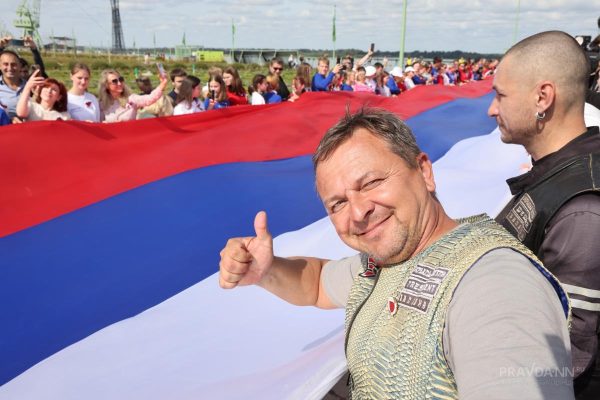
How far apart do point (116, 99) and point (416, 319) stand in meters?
5.21

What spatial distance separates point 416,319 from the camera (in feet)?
3.66

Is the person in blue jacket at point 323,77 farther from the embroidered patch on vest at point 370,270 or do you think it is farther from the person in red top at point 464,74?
the person in red top at point 464,74

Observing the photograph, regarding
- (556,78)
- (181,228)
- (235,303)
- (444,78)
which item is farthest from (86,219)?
(444,78)

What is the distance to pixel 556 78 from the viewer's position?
197 cm

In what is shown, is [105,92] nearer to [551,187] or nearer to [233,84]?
[233,84]

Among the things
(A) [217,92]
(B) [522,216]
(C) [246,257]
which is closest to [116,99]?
(A) [217,92]

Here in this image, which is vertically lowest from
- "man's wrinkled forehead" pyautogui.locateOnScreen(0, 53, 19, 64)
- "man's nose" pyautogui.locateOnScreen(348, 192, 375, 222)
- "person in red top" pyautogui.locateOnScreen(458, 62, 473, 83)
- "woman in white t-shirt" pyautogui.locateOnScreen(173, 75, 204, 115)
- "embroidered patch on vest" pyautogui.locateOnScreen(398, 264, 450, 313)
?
"person in red top" pyautogui.locateOnScreen(458, 62, 473, 83)

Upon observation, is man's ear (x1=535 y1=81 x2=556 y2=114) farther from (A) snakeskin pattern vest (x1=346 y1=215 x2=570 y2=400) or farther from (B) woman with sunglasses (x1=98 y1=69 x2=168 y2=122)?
(B) woman with sunglasses (x1=98 y1=69 x2=168 y2=122)

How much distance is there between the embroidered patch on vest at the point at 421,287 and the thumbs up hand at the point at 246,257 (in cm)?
52

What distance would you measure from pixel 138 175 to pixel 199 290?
3.30ft

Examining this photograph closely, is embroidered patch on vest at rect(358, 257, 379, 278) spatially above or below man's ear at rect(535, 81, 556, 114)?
below

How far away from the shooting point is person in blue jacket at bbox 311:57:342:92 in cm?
852

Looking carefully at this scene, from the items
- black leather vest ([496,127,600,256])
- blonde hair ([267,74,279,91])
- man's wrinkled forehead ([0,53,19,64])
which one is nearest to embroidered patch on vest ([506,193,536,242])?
black leather vest ([496,127,600,256])

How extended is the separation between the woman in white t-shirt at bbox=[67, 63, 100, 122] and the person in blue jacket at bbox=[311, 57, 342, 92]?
4.04 metres
